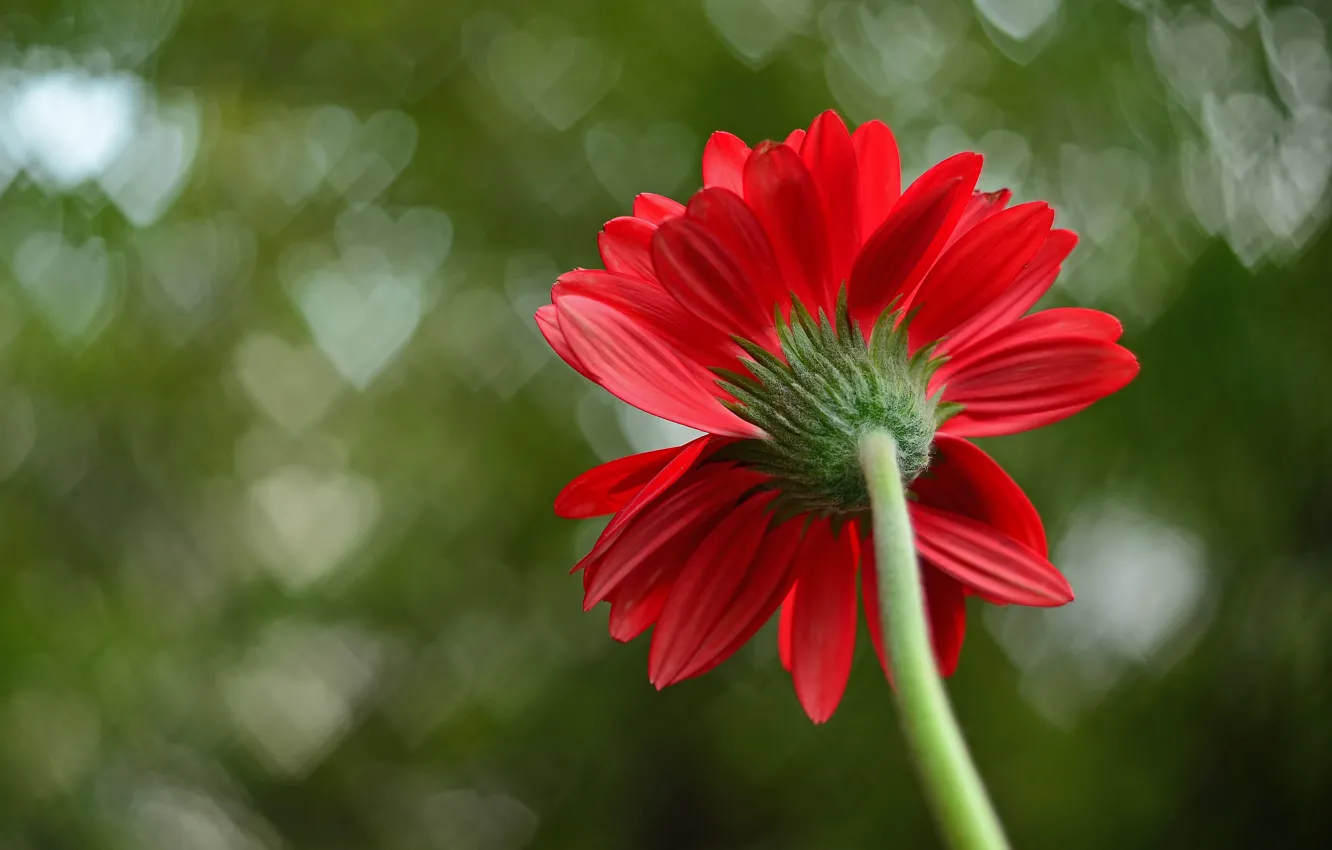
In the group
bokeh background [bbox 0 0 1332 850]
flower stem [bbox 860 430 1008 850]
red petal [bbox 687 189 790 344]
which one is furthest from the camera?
bokeh background [bbox 0 0 1332 850]

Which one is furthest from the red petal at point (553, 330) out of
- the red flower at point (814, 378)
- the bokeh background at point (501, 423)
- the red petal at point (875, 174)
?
the bokeh background at point (501, 423)

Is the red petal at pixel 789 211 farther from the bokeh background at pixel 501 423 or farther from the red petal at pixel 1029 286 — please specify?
the bokeh background at pixel 501 423

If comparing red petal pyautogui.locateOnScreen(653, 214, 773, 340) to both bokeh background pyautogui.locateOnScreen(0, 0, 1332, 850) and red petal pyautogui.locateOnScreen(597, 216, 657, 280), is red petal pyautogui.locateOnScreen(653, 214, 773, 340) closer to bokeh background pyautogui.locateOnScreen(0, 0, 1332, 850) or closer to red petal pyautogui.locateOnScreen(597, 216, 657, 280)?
red petal pyautogui.locateOnScreen(597, 216, 657, 280)

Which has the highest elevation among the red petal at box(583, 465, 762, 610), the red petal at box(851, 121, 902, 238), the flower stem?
the red petal at box(851, 121, 902, 238)

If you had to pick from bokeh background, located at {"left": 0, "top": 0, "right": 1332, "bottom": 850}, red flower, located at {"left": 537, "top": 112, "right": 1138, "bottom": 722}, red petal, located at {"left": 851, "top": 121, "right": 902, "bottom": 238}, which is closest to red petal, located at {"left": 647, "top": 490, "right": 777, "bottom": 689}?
red flower, located at {"left": 537, "top": 112, "right": 1138, "bottom": 722}

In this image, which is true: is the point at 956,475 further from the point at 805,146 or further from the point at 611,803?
the point at 611,803

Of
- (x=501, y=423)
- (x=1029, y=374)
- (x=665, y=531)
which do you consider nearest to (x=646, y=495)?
(x=665, y=531)
